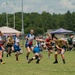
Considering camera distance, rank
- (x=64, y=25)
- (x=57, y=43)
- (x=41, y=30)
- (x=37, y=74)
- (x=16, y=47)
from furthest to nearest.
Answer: (x=64, y=25), (x=41, y=30), (x=16, y=47), (x=57, y=43), (x=37, y=74)

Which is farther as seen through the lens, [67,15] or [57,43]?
[67,15]

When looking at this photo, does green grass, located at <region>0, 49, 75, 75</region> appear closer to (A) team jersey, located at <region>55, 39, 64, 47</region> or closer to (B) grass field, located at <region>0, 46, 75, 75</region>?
(B) grass field, located at <region>0, 46, 75, 75</region>

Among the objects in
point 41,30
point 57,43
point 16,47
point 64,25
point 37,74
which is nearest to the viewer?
point 37,74

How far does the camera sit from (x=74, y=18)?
6393 inches

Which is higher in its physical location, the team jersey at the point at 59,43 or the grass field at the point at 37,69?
the team jersey at the point at 59,43

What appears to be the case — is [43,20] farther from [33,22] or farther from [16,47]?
[16,47]

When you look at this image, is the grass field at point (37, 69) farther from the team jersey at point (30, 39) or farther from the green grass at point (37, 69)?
the team jersey at point (30, 39)

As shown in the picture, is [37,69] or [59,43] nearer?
[37,69]

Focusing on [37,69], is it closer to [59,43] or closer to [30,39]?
[59,43]

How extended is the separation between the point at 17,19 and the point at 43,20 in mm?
20845

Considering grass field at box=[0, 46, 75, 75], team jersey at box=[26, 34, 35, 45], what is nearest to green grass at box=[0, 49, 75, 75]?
grass field at box=[0, 46, 75, 75]

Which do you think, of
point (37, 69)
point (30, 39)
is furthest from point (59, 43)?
point (37, 69)

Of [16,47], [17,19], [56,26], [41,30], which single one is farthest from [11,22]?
[16,47]

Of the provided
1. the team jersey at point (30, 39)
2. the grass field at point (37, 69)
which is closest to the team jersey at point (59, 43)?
the grass field at point (37, 69)
